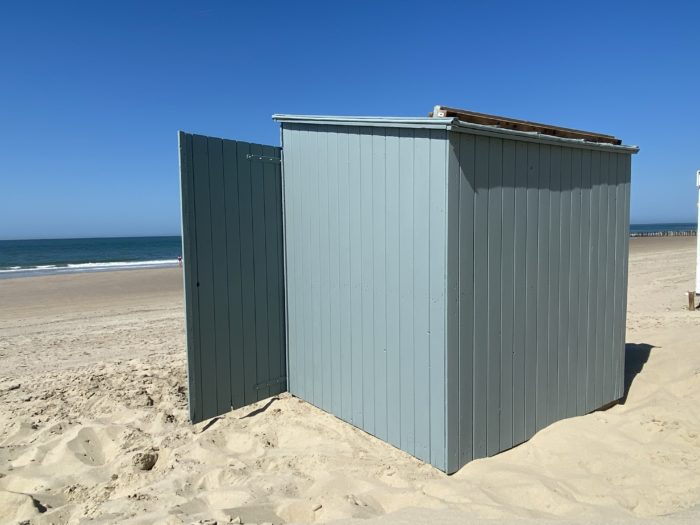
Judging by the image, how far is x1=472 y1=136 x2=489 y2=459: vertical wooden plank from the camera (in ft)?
10.9

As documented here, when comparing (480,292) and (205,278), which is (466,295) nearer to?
(480,292)

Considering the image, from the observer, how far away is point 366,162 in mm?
3793

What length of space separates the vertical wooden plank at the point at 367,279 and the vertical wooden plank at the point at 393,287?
0.19 metres

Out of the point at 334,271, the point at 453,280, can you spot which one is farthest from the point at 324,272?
the point at 453,280

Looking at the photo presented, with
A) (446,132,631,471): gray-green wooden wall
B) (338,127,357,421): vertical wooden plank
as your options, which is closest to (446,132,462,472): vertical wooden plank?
(446,132,631,471): gray-green wooden wall

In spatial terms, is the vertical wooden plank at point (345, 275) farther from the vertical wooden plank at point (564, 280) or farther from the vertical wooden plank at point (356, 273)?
the vertical wooden plank at point (564, 280)

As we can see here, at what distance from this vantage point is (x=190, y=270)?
4.04 meters

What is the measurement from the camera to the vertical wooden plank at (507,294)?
3527 mm

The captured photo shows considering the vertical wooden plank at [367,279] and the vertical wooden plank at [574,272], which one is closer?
the vertical wooden plank at [367,279]

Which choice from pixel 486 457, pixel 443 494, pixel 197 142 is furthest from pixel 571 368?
pixel 197 142

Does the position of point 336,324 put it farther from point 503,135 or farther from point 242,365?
point 503,135

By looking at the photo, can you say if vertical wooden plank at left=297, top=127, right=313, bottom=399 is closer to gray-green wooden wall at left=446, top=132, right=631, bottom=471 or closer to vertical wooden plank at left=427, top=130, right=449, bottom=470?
vertical wooden plank at left=427, top=130, right=449, bottom=470

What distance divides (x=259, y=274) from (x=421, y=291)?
1.85m

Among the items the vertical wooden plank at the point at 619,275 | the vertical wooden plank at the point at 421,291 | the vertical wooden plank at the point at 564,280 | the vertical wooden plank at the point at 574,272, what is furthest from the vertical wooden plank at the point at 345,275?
the vertical wooden plank at the point at 619,275
